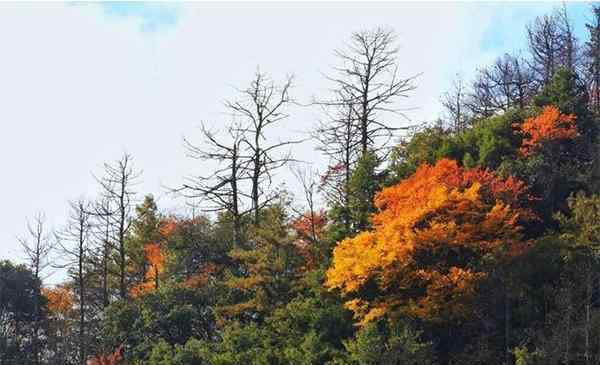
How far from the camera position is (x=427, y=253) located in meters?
19.2

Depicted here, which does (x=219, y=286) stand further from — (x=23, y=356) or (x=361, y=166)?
(x=23, y=356)

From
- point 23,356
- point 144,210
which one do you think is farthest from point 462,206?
point 144,210

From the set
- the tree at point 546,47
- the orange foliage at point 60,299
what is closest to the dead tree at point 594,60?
the tree at point 546,47

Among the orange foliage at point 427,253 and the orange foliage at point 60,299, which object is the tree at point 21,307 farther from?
the orange foliage at point 427,253

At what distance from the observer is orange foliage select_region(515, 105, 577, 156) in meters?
24.1

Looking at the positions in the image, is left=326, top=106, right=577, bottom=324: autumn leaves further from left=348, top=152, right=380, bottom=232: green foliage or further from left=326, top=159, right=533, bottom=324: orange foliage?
left=348, top=152, right=380, bottom=232: green foliage

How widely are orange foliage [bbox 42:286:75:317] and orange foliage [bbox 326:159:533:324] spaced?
25.7 metres

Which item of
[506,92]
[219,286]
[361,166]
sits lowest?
[219,286]

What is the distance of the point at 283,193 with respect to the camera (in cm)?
2702

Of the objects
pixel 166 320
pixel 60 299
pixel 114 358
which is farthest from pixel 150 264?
pixel 166 320

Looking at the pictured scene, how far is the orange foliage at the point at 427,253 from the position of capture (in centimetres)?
1856

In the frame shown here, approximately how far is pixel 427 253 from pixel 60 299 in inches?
1146

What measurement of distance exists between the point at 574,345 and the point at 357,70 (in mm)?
13823

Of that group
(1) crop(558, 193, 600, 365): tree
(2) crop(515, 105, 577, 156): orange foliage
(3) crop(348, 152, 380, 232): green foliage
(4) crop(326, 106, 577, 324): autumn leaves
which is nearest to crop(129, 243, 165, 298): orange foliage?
(3) crop(348, 152, 380, 232): green foliage
